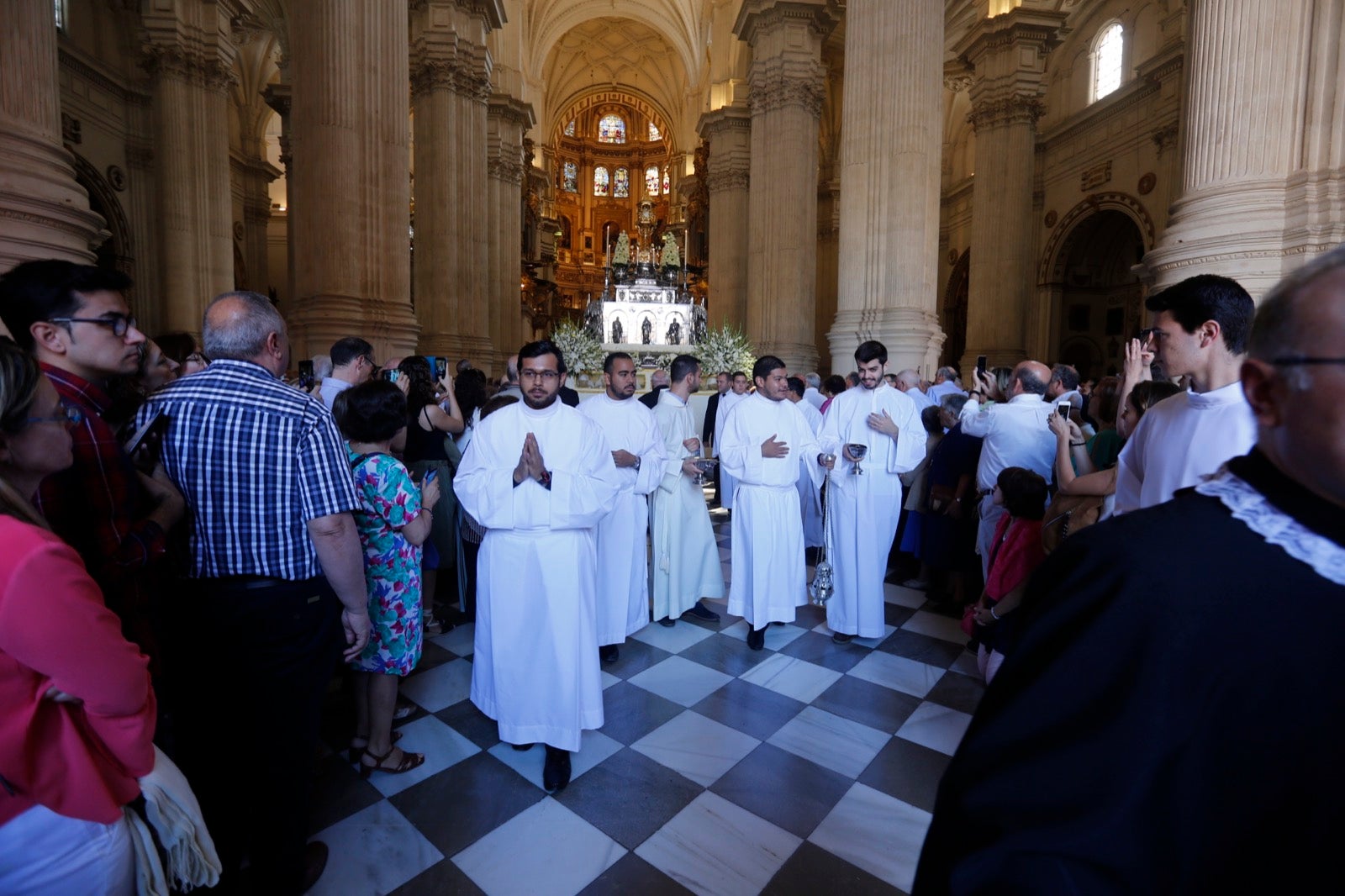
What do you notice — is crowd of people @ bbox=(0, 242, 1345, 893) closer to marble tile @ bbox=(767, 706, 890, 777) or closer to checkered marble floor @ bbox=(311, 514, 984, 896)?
checkered marble floor @ bbox=(311, 514, 984, 896)

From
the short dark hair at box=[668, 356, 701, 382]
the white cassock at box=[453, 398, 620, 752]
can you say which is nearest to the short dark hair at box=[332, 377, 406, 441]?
the white cassock at box=[453, 398, 620, 752]

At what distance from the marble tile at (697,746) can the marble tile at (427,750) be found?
3.02ft

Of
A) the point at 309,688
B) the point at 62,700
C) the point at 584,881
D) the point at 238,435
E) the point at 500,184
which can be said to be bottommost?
the point at 584,881

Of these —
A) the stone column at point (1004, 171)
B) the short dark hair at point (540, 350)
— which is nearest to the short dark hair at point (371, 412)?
the short dark hair at point (540, 350)

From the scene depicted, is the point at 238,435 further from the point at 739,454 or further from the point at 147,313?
the point at 147,313

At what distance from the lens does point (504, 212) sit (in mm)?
20375

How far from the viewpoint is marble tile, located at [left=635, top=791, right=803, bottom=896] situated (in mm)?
2633

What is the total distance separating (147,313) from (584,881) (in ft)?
59.4

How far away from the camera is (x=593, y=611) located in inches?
137

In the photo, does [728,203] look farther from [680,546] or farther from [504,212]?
[680,546]

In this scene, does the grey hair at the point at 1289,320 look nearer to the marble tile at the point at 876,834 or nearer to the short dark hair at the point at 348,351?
the marble tile at the point at 876,834

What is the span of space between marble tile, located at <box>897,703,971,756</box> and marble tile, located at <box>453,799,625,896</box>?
180cm

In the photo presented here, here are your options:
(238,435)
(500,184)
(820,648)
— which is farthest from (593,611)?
(500,184)

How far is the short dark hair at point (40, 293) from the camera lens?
2053 mm
